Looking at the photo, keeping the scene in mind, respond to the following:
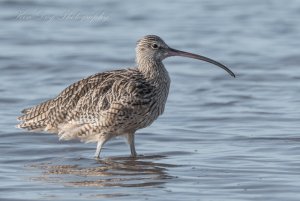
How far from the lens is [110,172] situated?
10.8 meters

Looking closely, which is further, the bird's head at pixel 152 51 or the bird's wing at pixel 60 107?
the bird's head at pixel 152 51

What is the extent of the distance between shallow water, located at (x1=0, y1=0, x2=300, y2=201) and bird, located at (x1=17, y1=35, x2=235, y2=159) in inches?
12.1

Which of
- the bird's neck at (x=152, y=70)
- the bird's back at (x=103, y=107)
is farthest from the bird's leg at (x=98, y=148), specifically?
the bird's neck at (x=152, y=70)

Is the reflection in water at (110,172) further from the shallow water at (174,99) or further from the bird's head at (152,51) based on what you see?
the bird's head at (152,51)

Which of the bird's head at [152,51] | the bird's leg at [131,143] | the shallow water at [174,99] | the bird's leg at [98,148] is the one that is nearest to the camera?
the shallow water at [174,99]

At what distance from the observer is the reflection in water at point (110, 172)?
402 inches

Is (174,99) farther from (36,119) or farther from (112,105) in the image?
(112,105)

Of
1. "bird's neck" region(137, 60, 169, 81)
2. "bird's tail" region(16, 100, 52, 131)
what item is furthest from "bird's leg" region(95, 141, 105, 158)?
"bird's neck" region(137, 60, 169, 81)

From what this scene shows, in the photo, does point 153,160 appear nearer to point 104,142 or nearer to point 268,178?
point 104,142

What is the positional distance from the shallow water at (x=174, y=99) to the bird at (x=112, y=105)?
31 cm

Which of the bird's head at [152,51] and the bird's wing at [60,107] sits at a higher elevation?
the bird's head at [152,51]

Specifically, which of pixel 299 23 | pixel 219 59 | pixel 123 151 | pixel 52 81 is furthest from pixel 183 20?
pixel 123 151

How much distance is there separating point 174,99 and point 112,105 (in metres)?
4.12

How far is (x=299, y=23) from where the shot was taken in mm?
22609
